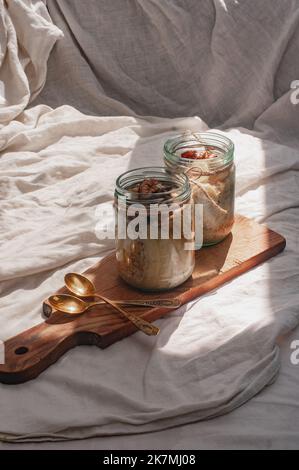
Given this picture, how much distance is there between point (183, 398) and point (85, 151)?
79 cm

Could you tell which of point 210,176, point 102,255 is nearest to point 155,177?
point 210,176

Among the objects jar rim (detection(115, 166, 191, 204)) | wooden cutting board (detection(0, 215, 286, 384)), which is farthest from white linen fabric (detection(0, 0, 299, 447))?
jar rim (detection(115, 166, 191, 204))

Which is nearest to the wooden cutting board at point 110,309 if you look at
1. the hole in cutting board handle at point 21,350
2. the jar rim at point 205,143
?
the hole in cutting board handle at point 21,350

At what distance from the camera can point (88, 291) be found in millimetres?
1100

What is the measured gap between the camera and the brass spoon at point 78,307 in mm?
1022

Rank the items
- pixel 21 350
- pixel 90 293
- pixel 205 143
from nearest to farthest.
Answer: pixel 21 350
pixel 90 293
pixel 205 143

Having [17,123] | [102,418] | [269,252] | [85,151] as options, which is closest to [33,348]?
[102,418]

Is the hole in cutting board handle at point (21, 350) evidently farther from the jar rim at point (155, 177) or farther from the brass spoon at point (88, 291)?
the jar rim at point (155, 177)

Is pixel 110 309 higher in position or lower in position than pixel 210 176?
lower

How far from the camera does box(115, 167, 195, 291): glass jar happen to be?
103 cm

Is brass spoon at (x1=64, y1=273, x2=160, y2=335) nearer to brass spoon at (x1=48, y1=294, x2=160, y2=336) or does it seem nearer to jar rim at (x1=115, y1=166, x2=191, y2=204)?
brass spoon at (x1=48, y1=294, x2=160, y2=336)

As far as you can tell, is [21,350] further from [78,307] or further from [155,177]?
[155,177]

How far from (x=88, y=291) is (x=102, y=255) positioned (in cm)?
16

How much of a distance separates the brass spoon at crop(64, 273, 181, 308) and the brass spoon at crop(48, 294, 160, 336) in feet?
0.06
